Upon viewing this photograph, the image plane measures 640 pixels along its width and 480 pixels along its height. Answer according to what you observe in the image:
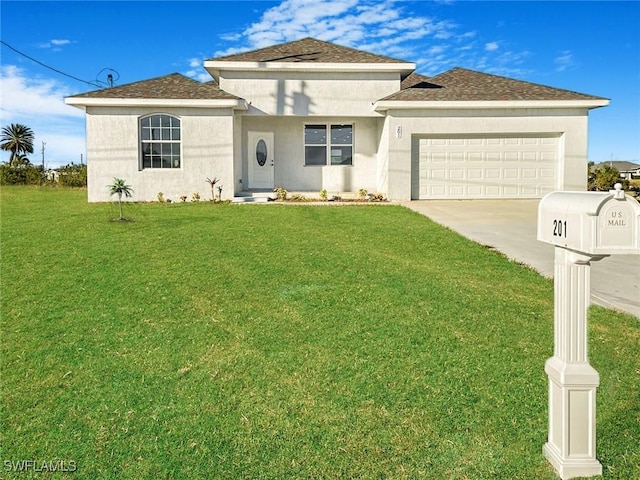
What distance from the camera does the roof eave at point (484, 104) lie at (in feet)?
53.5

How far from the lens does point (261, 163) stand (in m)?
19.1

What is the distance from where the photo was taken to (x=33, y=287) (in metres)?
6.19

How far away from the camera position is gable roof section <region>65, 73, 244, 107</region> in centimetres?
1628

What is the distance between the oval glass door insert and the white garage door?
6125 mm

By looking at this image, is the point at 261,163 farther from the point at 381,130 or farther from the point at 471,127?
the point at 471,127

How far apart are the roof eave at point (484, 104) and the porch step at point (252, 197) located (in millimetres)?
5142

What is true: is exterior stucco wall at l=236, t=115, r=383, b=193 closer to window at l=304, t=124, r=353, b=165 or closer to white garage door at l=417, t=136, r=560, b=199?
window at l=304, t=124, r=353, b=165

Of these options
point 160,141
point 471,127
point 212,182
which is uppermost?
point 471,127

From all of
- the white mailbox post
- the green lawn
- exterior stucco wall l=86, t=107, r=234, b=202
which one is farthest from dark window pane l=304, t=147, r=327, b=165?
the white mailbox post

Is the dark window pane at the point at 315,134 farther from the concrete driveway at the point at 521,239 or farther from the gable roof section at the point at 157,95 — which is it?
the concrete driveway at the point at 521,239

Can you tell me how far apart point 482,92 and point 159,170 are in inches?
468

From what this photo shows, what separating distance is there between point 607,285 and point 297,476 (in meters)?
5.76

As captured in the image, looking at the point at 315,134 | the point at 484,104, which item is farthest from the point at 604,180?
A: the point at 315,134

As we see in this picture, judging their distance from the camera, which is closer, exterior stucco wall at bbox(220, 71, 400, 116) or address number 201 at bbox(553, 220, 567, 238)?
address number 201 at bbox(553, 220, 567, 238)
